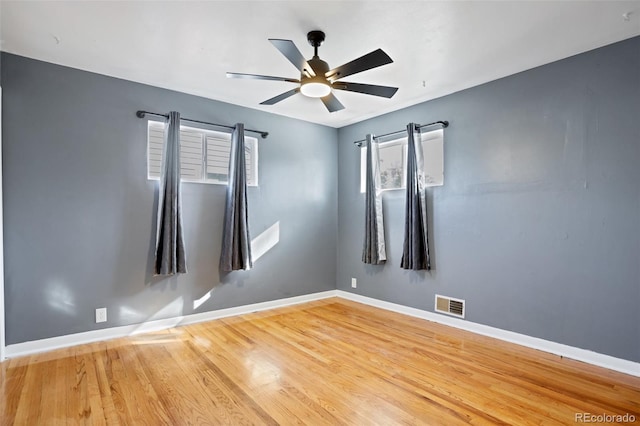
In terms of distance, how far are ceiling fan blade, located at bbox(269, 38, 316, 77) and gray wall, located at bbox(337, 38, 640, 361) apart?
2.22m

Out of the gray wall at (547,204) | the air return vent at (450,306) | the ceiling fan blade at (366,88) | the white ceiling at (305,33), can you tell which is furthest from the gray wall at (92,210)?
the gray wall at (547,204)

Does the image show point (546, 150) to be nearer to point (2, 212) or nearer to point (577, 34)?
point (577, 34)

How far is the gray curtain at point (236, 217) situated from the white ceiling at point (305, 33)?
88 cm

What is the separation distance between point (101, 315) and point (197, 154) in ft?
6.60

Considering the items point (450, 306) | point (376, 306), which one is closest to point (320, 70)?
point (450, 306)

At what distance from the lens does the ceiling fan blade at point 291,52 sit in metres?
2.16

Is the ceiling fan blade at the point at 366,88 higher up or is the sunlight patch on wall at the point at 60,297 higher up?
the ceiling fan blade at the point at 366,88

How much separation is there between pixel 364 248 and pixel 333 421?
2871 millimetres

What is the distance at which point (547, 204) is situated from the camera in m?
3.21

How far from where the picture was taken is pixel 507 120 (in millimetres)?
3514

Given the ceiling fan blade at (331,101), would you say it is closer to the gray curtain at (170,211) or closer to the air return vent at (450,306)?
the gray curtain at (170,211)

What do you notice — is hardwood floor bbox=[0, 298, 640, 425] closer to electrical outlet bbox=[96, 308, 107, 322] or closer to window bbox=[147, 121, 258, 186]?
electrical outlet bbox=[96, 308, 107, 322]

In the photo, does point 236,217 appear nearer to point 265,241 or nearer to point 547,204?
point 265,241

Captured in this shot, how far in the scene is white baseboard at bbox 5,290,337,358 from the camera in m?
3.05
